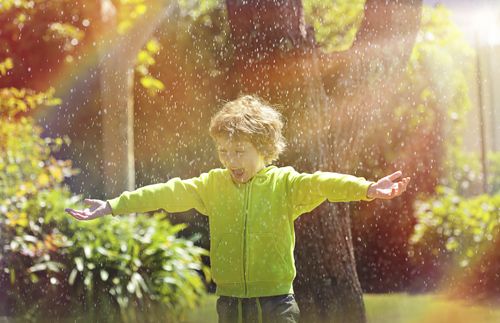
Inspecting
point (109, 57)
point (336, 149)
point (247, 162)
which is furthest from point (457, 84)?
point (247, 162)

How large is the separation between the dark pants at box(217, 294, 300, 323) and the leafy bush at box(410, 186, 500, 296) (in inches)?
155

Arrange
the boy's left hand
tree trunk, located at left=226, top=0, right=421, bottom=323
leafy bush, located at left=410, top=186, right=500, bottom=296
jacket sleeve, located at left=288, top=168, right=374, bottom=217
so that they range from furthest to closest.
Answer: leafy bush, located at left=410, top=186, right=500, bottom=296
tree trunk, located at left=226, top=0, right=421, bottom=323
jacket sleeve, located at left=288, top=168, right=374, bottom=217
the boy's left hand

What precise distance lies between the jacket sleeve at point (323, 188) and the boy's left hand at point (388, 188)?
0.03 metres

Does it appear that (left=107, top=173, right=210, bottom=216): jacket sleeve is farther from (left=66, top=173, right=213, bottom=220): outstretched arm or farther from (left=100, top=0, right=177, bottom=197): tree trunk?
(left=100, top=0, right=177, bottom=197): tree trunk

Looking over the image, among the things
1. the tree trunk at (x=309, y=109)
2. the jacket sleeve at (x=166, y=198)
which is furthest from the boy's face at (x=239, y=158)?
the tree trunk at (x=309, y=109)

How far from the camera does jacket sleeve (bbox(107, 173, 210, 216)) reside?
304 cm

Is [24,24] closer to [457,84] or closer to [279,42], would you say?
[279,42]

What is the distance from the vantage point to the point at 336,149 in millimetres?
5926

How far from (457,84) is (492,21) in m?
0.64

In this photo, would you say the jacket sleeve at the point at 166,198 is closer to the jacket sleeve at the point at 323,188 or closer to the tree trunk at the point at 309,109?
the jacket sleeve at the point at 323,188

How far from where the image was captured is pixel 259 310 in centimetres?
301

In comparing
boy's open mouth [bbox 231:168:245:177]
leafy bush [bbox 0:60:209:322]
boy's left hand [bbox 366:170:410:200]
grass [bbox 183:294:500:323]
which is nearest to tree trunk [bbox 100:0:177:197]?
leafy bush [bbox 0:60:209:322]

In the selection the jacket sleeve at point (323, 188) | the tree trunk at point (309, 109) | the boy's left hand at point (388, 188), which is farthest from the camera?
the tree trunk at point (309, 109)

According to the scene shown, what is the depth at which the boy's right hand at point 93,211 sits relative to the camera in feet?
9.67
